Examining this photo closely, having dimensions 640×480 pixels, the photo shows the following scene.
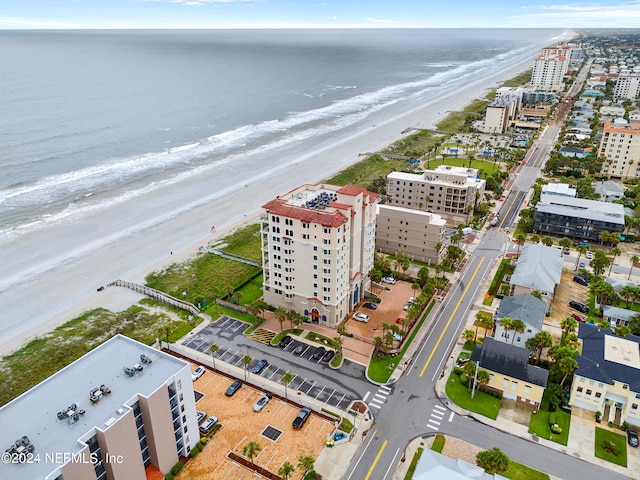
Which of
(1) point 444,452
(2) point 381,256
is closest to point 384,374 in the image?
(1) point 444,452

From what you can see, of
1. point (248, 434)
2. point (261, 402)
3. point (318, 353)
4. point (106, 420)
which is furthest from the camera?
point (318, 353)

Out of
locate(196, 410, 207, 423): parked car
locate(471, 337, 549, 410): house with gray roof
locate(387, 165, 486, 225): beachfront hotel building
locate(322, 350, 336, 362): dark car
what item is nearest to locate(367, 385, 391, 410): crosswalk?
locate(322, 350, 336, 362): dark car

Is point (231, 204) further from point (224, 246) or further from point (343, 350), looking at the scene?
point (343, 350)

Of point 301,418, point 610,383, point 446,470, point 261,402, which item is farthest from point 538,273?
point 261,402

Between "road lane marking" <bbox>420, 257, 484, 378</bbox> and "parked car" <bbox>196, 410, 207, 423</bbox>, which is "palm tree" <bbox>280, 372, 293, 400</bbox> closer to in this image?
"parked car" <bbox>196, 410, 207, 423</bbox>

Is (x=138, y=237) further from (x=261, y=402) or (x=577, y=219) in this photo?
(x=577, y=219)

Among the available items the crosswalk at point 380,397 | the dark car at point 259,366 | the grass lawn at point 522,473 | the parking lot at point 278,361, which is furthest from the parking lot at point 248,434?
the grass lawn at point 522,473
